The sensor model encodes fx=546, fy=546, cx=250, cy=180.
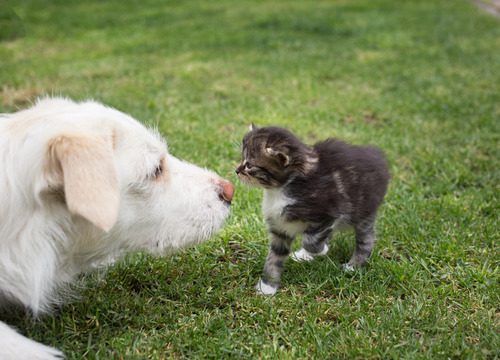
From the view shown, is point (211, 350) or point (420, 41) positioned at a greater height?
point (211, 350)

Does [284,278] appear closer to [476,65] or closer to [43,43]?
[476,65]

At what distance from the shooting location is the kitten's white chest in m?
3.21

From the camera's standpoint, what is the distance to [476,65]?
8.55 m

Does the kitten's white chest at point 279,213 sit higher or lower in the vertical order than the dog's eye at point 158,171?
lower

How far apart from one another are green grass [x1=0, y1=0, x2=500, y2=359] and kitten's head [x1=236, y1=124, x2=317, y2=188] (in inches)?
24.2

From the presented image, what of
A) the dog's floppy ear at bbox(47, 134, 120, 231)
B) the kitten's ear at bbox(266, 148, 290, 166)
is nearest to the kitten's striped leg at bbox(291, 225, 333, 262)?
the kitten's ear at bbox(266, 148, 290, 166)

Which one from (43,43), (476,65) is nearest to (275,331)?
(476,65)

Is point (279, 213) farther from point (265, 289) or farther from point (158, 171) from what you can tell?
point (158, 171)

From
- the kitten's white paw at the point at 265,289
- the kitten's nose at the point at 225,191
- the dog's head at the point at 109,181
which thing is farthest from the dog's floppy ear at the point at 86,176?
the kitten's white paw at the point at 265,289

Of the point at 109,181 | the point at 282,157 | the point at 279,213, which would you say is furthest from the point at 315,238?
the point at 109,181

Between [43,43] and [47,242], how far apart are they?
9.65 m

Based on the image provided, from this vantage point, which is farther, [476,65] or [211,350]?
[476,65]

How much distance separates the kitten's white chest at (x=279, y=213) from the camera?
10.5ft

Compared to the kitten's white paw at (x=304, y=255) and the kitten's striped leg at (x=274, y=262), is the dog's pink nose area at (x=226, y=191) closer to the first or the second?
the kitten's striped leg at (x=274, y=262)
